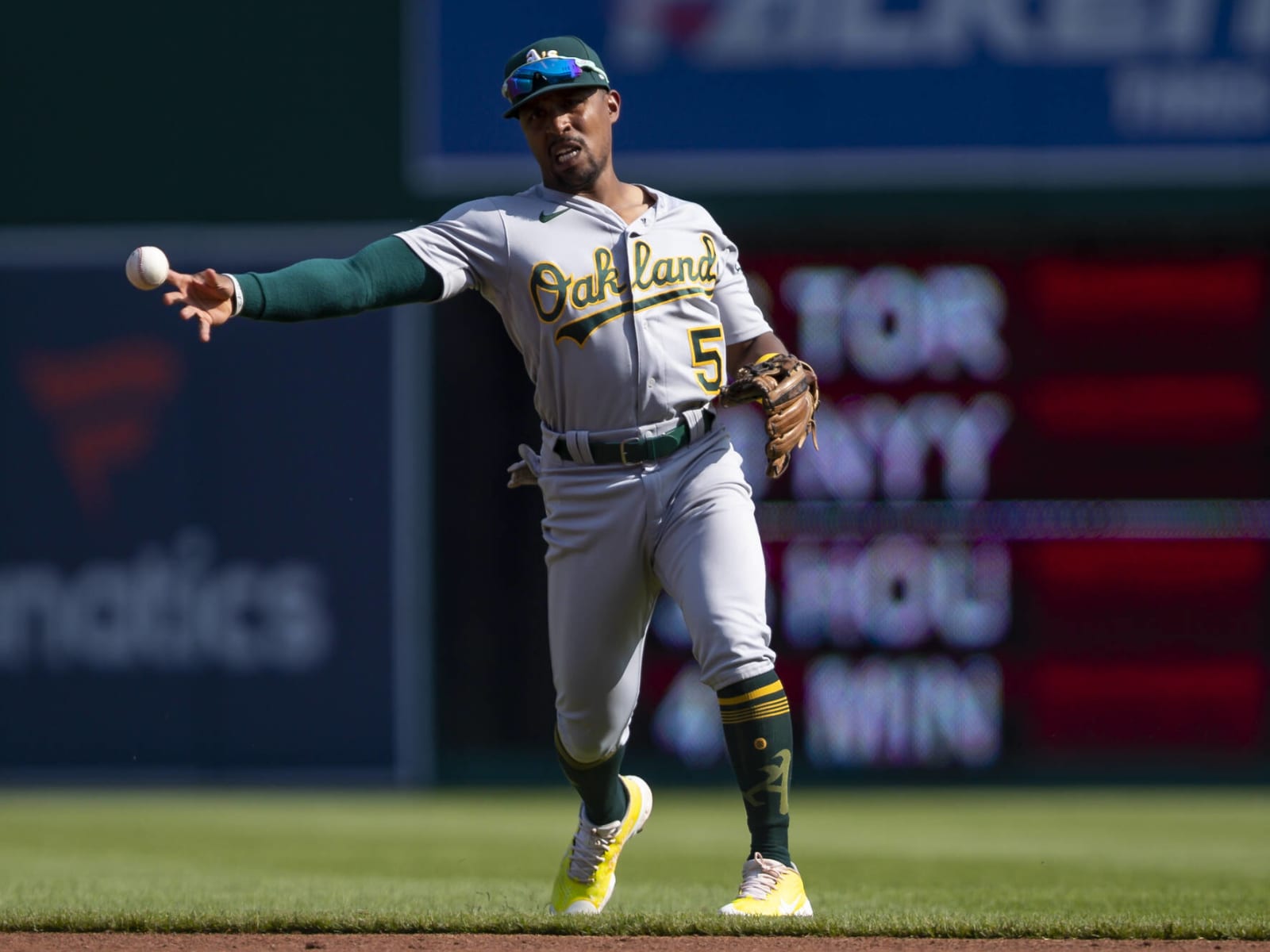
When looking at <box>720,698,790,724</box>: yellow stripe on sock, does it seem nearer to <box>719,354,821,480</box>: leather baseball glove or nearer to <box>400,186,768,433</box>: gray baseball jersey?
<box>719,354,821,480</box>: leather baseball glove

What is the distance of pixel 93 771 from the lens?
8.83m

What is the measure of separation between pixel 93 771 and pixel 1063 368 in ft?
14.7

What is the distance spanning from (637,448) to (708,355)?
0.94 feet

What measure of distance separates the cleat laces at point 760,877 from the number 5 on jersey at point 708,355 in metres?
1.00

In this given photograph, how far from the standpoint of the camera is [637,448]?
13.8ft

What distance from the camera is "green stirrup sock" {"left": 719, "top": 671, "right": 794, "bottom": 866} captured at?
4.07 meters

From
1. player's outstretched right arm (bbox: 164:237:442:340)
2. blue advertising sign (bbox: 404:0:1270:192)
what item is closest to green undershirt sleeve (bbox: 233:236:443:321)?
player's outstretched right arm (bbox: 164:237:442:340)

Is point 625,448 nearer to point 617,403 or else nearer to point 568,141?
point 617,403

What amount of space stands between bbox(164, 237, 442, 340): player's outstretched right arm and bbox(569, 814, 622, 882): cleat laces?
1250 mm

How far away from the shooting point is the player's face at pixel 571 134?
4.29 meters

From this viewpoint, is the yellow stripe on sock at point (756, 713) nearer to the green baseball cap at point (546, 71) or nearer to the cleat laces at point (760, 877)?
the cleat laces at point (760, 877)

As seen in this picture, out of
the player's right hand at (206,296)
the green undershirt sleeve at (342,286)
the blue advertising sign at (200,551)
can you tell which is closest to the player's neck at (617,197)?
the green undershirt sleeve at (342,286)

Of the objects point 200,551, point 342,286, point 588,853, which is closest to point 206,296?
point 342,286

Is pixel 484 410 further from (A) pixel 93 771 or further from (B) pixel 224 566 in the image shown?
(A) pixel 93 771
